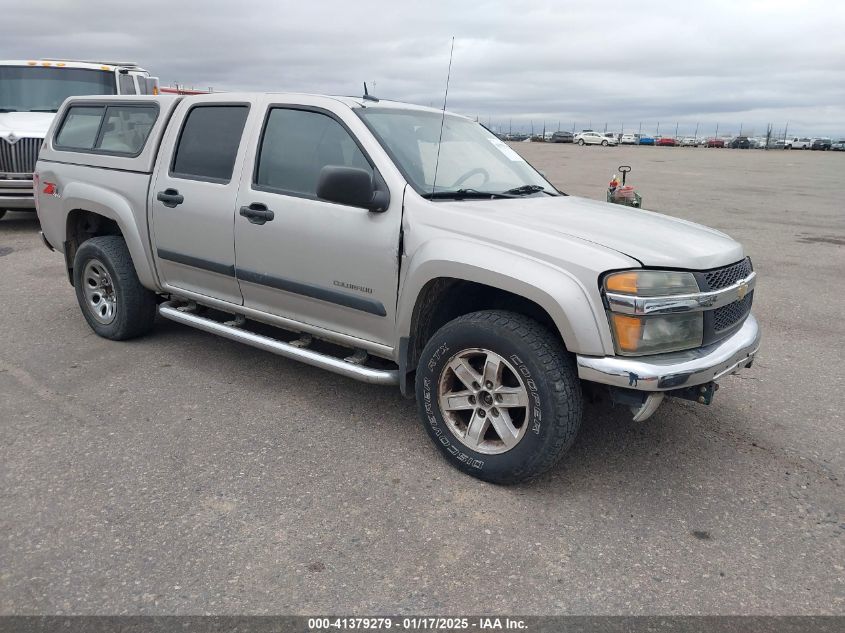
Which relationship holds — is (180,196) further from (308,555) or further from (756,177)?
(756,177)

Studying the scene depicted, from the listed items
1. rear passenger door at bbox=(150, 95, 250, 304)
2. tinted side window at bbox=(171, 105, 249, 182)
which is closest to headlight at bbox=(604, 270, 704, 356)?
rear passenger door at bbox=(150, 95, 250, 304)

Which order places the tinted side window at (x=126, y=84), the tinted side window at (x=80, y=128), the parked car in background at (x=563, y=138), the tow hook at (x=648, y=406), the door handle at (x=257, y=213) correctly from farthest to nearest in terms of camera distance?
the parked car in background at (x=563, y=138)
the tinted side window at (x=126, y=84)
the tinted side window at (x=80, y=128)
the door handle at (x=257, y=213)
the tow hook at (x=648, y=406)

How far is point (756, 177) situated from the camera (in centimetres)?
2527

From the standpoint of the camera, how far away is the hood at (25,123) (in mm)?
9742

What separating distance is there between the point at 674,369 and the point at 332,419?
1.91 meters

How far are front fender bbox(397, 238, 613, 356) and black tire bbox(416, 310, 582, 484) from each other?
137mm

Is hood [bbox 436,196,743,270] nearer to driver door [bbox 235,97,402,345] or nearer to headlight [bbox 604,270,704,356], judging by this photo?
headlight [bbox 604,270,704,356]

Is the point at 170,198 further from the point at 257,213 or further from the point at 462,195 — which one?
the point at 462,195

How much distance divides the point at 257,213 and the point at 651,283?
222cm

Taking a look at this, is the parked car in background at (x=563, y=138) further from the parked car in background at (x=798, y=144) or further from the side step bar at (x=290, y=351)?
the side step bar at (x=290, y=351)

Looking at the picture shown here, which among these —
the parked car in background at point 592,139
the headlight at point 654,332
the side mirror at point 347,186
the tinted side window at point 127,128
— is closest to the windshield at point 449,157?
the side mirror at point 347,186

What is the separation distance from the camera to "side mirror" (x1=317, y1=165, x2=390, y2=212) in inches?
132

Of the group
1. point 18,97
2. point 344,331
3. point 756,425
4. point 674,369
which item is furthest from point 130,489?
point 18,97

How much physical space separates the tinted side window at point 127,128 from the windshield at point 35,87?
258 inches
